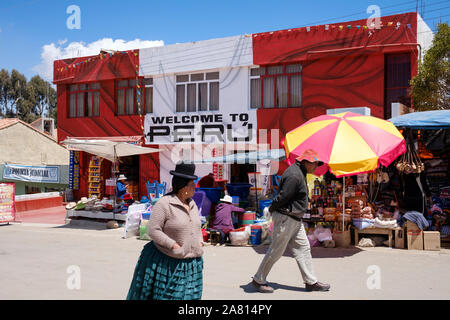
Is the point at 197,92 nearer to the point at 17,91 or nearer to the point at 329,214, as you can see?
the point at 329,214

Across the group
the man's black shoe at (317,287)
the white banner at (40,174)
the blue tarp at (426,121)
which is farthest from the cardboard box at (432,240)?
the white banner at (40,174)

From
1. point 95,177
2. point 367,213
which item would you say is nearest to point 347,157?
point 367,213

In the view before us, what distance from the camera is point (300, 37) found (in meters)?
16.1

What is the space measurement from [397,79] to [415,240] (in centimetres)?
751

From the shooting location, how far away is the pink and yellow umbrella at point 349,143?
8.16 meters

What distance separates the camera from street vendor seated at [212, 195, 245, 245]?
1009 cm

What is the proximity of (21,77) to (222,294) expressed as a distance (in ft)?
183

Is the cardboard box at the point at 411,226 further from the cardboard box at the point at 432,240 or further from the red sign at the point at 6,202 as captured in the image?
the red sign at the point at 6,202

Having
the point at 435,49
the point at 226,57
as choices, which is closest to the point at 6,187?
the point at 226,57

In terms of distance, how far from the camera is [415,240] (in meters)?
8.96

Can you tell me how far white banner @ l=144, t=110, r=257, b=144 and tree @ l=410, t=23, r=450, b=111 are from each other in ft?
20.1

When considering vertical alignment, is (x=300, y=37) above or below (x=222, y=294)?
above

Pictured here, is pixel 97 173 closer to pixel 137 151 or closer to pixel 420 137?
pixel 137 151

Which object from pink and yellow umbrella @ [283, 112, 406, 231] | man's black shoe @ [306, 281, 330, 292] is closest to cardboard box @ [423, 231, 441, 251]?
pink and yellow umbrella @ [283, 112, 406, 231]
